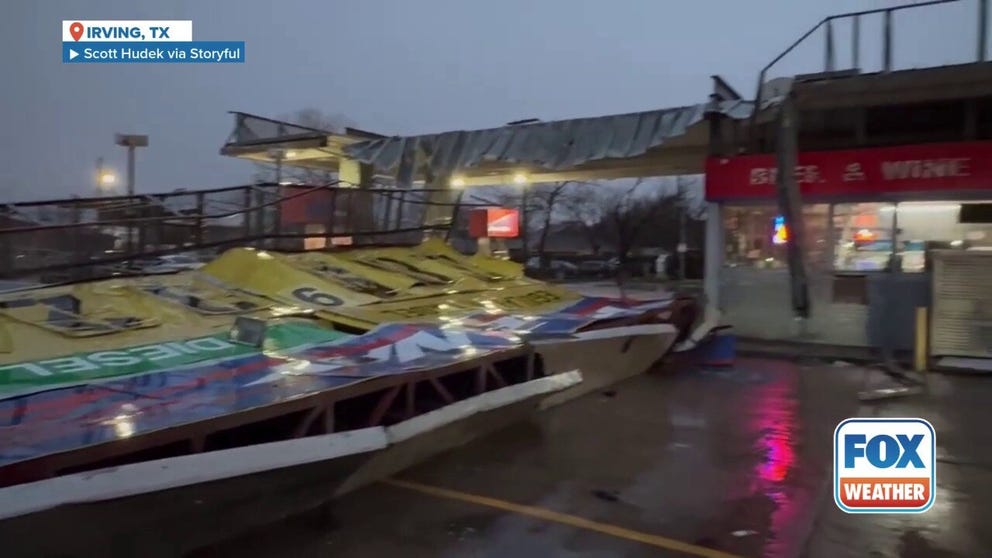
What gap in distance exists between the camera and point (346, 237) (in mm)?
10625

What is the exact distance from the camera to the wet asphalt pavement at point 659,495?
488 centimetres

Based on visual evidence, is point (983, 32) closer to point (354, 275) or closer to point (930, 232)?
point (930, 232)

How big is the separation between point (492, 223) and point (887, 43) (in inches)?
278

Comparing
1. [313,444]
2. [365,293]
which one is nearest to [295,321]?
[365,293]

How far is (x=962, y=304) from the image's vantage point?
38.3 ft

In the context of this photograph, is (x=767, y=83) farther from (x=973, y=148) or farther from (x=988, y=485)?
(x=988, y=485)

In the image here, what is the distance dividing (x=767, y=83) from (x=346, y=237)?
7.39m

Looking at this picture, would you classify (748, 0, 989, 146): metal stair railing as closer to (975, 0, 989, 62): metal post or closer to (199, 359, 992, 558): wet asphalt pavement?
(975, 0, 989, 62): metal post

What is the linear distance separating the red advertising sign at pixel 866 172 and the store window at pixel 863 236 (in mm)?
333

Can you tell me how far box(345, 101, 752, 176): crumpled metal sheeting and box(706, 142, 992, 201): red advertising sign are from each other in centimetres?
114

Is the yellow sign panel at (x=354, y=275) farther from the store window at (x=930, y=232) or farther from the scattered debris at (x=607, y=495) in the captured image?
the store window at (x=930, y=232)

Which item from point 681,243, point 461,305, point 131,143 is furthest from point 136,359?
point 681,243

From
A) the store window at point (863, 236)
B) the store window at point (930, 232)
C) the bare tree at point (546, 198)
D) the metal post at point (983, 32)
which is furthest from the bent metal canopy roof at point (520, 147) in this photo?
the bare tree at point (546, 198)

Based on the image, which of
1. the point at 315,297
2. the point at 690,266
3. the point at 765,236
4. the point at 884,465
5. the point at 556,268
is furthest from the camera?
the point at 556,268
